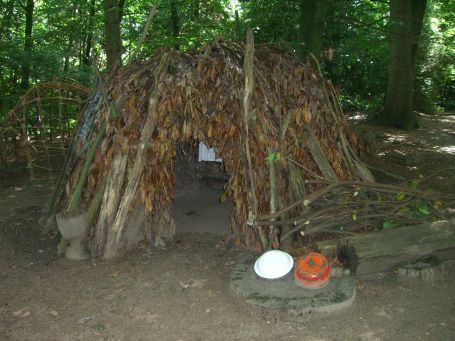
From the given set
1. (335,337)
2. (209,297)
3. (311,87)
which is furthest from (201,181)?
(335,337)

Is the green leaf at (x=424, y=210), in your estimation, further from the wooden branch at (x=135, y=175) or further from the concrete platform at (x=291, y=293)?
the wooden branch at (x=135, y=175)

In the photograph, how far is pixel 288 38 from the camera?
13516 mm

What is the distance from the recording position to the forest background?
10211 mm

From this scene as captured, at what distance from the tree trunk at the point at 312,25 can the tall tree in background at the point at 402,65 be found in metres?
2.39

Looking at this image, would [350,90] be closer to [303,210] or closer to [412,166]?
[412,166]

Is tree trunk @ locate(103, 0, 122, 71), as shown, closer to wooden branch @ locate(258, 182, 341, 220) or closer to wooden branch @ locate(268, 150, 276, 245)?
wooden branch @ locate(268, 150, 276, 245)

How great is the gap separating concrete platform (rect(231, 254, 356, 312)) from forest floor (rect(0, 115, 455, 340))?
78 millimetres

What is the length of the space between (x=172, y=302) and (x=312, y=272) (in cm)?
134

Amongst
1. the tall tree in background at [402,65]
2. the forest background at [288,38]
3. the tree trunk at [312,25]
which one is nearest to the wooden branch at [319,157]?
the forest background at [288,38]

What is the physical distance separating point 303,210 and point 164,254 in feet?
5.57

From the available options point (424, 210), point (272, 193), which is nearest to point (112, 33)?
point (272, 193)

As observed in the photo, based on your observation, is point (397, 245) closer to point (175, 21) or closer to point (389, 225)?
point (389, 225)

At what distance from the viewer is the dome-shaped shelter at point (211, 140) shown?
502 cm

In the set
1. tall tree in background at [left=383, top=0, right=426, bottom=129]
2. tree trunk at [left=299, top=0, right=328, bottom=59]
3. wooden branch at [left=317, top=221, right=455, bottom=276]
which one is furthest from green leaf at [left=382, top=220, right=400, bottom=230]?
tall tree in background at [left=383, top=0, right=426, bottom=129]
